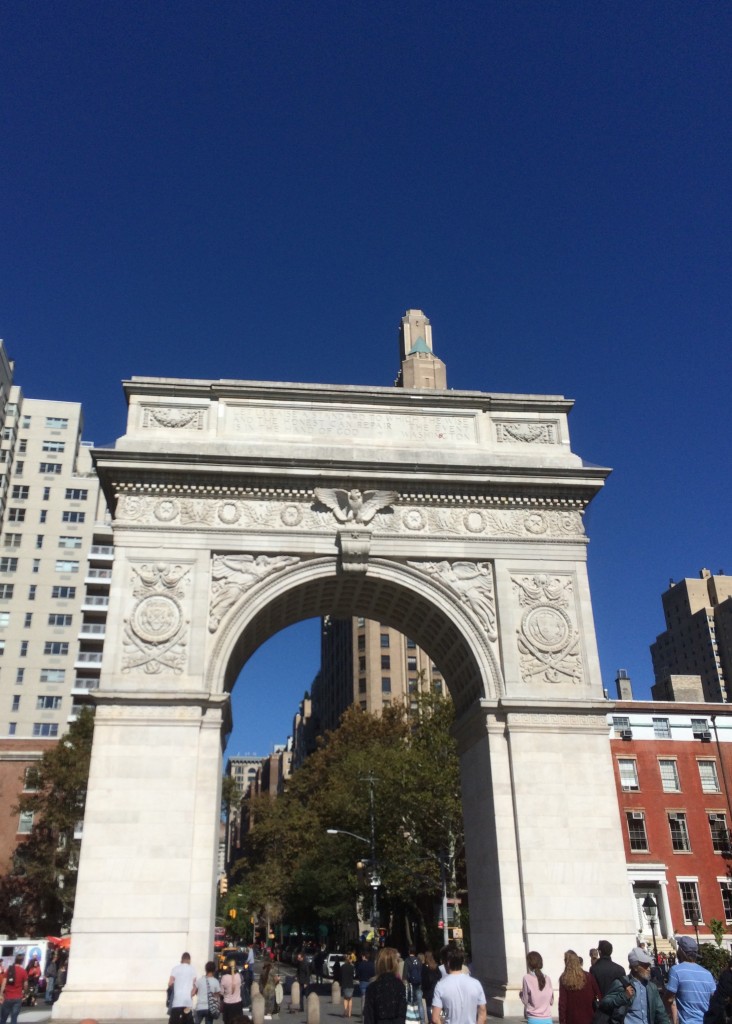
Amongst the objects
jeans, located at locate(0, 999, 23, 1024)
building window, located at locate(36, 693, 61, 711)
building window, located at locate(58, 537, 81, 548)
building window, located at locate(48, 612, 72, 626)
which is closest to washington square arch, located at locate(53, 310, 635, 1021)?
jeans, located at locate(0, 999, 23, 1024)

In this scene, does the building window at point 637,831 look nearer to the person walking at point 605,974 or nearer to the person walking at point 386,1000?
the person walking at point 605,974

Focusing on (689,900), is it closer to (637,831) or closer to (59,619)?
(637,831)

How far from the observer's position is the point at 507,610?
23375mm

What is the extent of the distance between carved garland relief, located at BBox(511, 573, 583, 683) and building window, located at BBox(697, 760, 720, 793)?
2330cm

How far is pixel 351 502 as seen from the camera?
78.4 feet

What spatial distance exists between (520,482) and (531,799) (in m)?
8.29

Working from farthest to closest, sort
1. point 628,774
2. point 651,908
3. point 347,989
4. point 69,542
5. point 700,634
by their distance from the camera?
point 700,634, point 69,542, point 628,774, point 651,908, point 347,989

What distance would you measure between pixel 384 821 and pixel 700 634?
104m

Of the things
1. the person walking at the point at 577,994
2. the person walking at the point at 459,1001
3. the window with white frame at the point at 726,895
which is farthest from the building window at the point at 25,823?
the person walking at the point at 459,1001

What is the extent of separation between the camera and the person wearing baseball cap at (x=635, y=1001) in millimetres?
9578

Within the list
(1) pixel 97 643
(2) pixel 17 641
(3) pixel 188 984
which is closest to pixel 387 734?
(1) pixel 97 643

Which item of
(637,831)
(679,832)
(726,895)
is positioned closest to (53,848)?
(637,831)

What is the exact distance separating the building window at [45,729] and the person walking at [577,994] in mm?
59164

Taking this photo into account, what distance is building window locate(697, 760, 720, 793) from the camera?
41.9m
